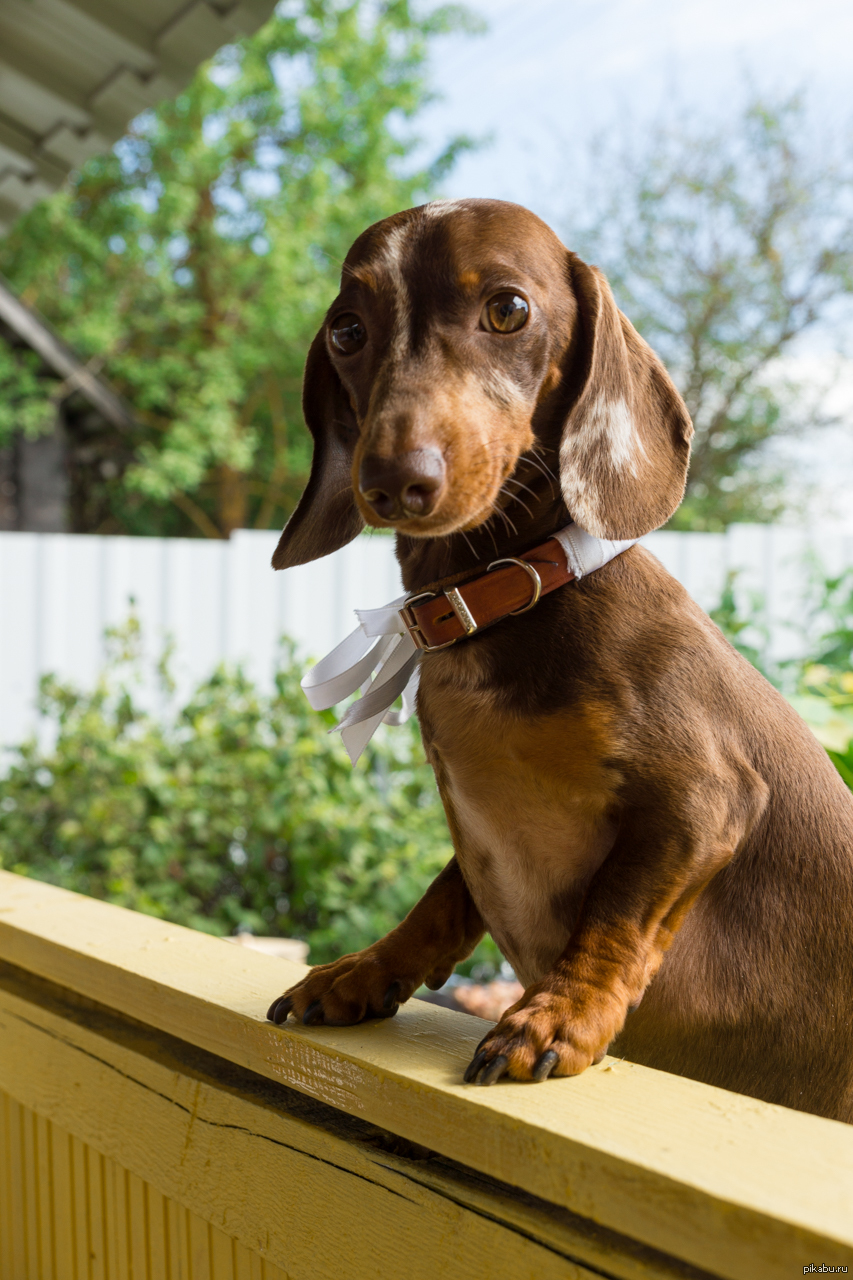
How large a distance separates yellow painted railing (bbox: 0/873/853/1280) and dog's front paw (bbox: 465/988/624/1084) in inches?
0.5

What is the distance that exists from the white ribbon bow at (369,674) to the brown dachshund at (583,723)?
0.08m

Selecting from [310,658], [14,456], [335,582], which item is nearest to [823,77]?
[14,456]

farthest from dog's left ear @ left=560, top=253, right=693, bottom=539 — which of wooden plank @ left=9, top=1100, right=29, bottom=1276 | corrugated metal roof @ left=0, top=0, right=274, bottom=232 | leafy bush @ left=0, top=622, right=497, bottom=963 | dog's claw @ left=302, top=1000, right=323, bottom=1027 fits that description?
leafy bush @ left=0, top=622, right=497, bottom=963

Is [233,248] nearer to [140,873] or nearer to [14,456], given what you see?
[14,456]

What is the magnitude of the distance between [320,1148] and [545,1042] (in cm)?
24

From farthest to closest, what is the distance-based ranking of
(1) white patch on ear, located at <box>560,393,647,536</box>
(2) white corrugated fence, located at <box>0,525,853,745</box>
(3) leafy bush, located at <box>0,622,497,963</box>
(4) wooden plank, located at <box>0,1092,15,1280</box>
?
(2) white corrugated fence, located at <box>0,525,853,745</box> → (3) leafy bush, located at <box>0,622,497,963</box> → (4) wooden plank, located at <box>0,1092,15,1280</box> → (1) white patch on ear, located at <box>560,393,647,536</box>

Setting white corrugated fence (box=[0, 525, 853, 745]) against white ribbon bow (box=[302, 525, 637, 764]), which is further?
white corrugated fence (box=[0, 525, 853, 745])

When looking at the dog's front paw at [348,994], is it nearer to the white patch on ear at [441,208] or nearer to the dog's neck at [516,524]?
the dog's neck at [516,524]

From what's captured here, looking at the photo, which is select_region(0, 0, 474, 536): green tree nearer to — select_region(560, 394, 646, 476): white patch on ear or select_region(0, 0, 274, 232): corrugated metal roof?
select_region(0, 0, 274, 232): corrugated metal roof

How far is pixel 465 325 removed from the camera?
0.81 m

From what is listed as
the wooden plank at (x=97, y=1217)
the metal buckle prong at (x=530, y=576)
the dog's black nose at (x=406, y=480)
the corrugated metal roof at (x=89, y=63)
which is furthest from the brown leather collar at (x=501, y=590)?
the corrugated metal roof at (x=89, y=63)

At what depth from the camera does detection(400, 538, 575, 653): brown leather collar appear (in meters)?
0.82

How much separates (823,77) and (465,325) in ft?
50.9

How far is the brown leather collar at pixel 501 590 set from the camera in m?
0.82
